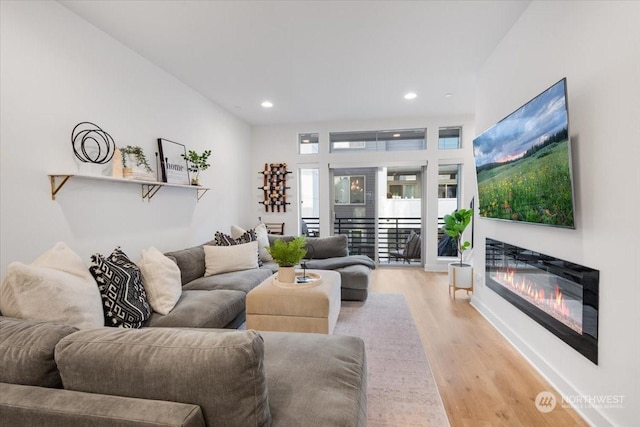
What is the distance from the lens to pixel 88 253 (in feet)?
8.15

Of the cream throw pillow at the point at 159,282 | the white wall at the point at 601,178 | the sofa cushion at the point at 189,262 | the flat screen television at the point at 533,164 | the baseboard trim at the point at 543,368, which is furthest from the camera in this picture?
the sofa cushion at the point at 189,262

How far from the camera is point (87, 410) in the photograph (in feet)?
2.76

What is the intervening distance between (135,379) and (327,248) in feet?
12.0

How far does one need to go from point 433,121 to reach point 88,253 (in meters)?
5.25

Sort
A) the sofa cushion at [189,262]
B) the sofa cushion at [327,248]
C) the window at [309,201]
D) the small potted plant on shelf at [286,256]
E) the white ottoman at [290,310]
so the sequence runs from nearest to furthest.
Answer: the white ottoman at [290,310]
the small potted plant on shelf at [286,256]
the sofa cushion at [189,262]
the sofa cushion at [327,248]
the window at [309,201]

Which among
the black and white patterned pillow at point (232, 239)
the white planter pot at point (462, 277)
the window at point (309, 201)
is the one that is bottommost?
the white planter pot at point (462, 277)

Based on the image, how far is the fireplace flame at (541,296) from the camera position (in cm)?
194

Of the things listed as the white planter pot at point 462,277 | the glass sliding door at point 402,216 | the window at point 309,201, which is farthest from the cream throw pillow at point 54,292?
the glass sliding door at point 402,216

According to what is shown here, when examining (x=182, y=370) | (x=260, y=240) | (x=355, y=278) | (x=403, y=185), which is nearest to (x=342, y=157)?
(x=403, y=185)

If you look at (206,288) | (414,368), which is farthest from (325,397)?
(206,288)

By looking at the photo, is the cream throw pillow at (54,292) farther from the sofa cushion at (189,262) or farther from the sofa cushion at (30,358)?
the sofa cushion at (189,262)

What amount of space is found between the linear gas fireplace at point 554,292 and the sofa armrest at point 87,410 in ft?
6.83

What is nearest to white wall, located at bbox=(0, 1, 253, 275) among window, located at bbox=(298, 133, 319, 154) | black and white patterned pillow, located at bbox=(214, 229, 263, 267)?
black and white patterned pillow, located at bbox=(214, 229, 263, 267)

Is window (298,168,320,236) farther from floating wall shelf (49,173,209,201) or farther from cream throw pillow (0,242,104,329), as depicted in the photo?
cream throw pillow (0,242,104,329)
